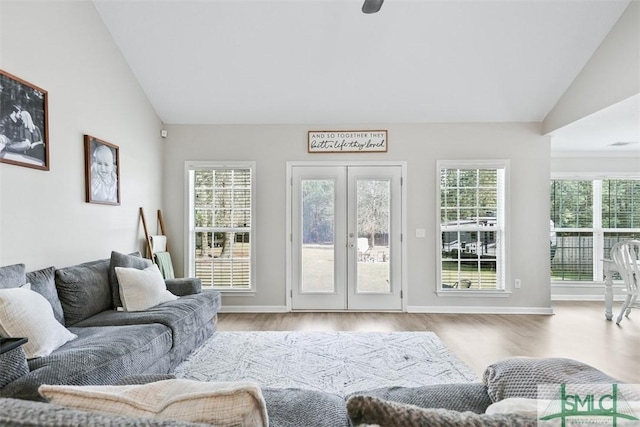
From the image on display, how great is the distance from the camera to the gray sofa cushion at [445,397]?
124 cm

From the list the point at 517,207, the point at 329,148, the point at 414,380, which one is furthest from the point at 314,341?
the point at 517,207

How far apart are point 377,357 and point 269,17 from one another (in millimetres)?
3384

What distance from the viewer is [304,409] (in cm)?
121

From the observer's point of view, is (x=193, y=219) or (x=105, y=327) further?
(x=193, y=219)

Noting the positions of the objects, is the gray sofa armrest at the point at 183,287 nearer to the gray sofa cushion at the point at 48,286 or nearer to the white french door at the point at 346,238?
the gray sofa cushion at the point at 48,286

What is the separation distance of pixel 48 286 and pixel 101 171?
136cm

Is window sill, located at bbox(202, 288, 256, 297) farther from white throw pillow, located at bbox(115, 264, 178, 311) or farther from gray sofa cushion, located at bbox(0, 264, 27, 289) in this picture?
gray sofa cushion, located at bbox(0, 264, 27, 289)

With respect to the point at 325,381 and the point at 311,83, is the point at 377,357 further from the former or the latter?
the point at 311,83

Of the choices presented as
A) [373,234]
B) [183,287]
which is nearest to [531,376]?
[183,287]

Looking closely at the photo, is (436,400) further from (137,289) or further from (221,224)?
(221,224)

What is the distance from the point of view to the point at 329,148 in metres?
4.93

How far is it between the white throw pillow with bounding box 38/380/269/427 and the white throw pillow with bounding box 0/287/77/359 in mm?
1548

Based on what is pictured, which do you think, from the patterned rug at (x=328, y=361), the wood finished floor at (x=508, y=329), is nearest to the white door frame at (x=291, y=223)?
the wood finished floor at (x=508, y=329)

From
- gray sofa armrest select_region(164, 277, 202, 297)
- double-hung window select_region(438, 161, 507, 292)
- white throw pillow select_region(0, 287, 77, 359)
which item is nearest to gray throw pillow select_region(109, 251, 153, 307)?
gray sofa armrest select_region(164, 277, 202, 297)
